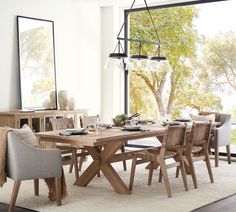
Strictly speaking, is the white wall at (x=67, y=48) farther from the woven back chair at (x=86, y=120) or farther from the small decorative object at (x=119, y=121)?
the small decorative object at (x=119, y=121)

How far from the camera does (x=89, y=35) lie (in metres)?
8.97

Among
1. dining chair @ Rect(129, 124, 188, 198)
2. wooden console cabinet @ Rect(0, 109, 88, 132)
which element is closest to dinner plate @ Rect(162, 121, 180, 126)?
dining chair @ Rect(129, 124, 188, 198)

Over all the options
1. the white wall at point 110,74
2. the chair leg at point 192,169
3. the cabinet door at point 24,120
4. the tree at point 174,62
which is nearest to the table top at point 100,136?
the chair leg at point 192,169

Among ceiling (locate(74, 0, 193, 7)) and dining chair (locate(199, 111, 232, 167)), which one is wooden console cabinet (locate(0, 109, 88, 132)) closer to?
ceiling (locate(74, 0, 193, 7))

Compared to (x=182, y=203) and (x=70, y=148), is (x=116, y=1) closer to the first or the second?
(x=70, y=148)

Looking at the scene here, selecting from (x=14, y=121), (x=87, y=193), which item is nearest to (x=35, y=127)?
(x=14, y=121)

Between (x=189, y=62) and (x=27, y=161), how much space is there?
4.83 metres

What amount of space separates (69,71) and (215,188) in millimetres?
3882

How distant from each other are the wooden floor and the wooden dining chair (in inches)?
23.7

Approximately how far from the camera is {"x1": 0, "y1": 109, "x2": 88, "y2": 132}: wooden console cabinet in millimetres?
6840

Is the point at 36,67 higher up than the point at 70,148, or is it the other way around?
the point at 36,67

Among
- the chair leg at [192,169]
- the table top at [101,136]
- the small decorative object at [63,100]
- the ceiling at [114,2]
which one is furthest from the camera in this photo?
the ceiling at [114,2]

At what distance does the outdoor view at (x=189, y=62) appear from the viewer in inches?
325

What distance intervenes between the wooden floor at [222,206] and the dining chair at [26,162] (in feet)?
5.01
